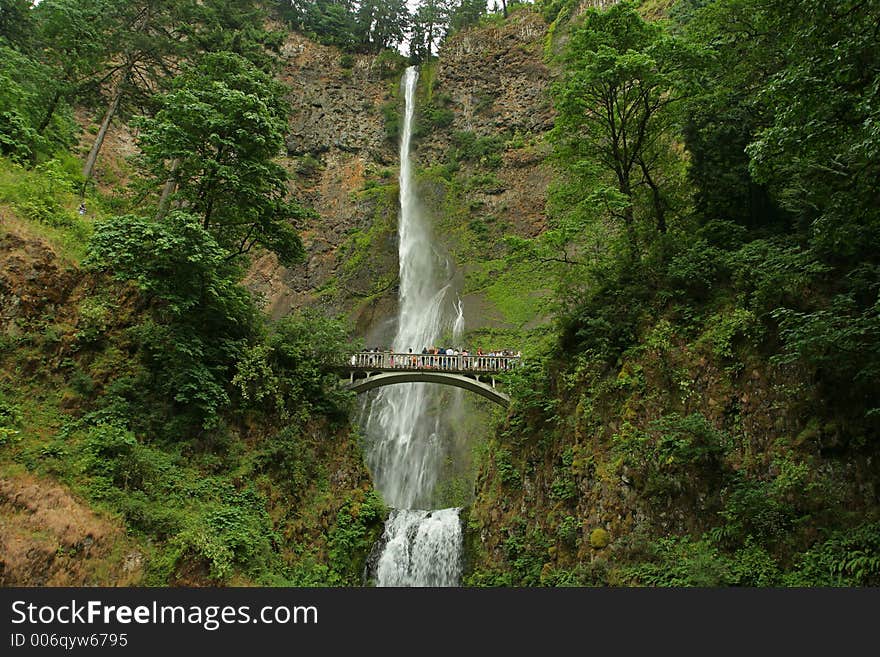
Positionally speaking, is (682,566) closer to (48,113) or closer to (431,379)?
(431,379)

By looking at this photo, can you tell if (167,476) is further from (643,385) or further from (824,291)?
(824,291)

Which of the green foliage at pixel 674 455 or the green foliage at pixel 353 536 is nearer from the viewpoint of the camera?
the green foliage at pixel 674 455

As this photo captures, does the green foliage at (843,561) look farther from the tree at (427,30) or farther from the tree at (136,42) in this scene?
the tree at (427,30)

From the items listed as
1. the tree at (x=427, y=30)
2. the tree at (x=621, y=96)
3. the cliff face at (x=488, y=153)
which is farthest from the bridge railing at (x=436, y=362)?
the tree at (x=427, y=30)

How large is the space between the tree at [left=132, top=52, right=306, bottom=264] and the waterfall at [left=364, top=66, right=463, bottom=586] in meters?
11.4

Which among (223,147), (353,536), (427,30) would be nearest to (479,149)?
(427,30)

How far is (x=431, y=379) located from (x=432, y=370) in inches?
25.4

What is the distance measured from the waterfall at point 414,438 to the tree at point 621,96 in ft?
39.4

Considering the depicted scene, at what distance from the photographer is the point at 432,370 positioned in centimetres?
2109

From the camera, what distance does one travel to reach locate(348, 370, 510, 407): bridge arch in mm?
20625

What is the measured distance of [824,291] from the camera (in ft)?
30.1

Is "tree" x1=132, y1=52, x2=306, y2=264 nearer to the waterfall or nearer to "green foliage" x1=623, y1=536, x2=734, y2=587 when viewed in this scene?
the waterfall

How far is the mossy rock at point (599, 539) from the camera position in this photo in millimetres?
10534

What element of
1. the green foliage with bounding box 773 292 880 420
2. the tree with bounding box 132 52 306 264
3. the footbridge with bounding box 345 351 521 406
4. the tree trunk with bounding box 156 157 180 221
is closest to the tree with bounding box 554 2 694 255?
the green foliage with bounding box 773 292 880 420
